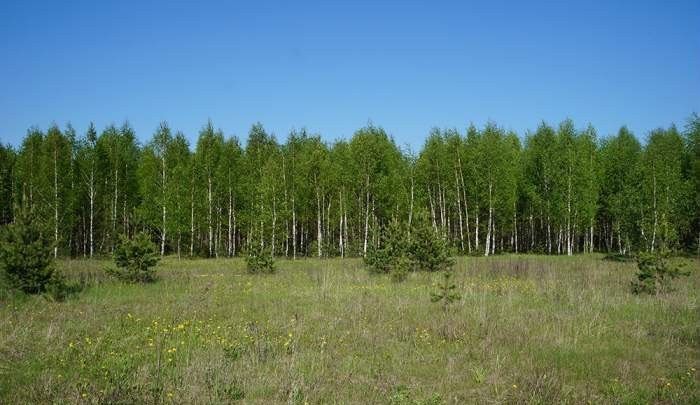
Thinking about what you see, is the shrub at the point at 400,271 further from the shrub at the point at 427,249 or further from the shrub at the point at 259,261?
the shrub at the point at 259,261

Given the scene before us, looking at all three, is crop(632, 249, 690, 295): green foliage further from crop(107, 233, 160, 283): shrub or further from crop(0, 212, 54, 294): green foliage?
crop(0, 212, 54, 294): green foliage

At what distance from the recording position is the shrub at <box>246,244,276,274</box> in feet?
80.4

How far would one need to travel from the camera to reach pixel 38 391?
6.91m

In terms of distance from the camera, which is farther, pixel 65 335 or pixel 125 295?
pixel 125 295

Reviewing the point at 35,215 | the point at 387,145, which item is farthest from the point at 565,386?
the point at 387,145

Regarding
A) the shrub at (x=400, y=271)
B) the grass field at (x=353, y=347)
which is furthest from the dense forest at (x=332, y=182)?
the grass field at (x=353, y=347)

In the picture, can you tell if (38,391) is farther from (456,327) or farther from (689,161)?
(689,161)

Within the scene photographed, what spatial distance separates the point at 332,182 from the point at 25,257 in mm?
27987

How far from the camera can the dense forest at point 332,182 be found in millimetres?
40062

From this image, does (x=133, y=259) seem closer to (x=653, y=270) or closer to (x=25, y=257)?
(x=25, y=257)

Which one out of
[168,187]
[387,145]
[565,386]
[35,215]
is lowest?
[565,386]

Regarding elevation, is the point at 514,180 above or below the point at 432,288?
above

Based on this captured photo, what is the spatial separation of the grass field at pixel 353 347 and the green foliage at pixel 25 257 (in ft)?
2.63

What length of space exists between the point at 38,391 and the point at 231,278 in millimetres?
14865
